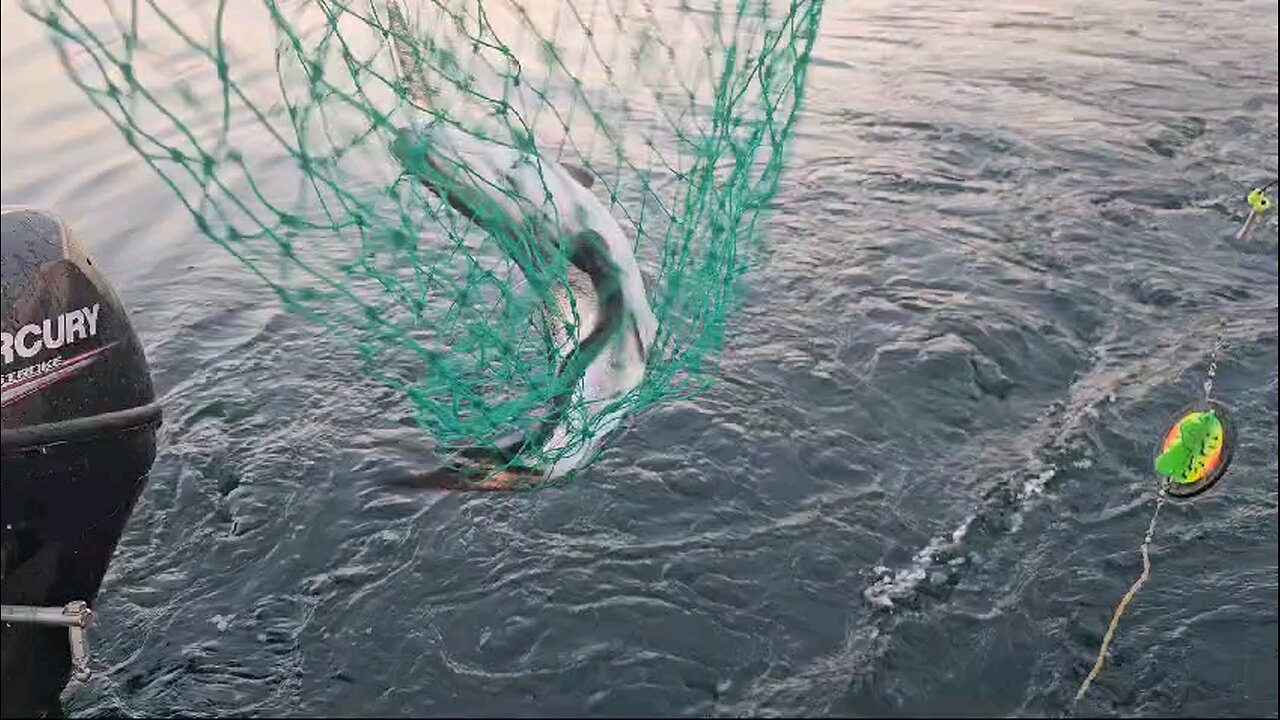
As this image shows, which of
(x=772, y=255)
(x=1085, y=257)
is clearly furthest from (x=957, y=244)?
(x=772, y=255)

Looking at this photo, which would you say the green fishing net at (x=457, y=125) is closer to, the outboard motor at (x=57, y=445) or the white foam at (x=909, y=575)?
the outboard motor at (x=57, y=445)

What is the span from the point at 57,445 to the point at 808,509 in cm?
304

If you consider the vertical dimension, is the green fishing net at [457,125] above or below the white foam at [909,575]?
above

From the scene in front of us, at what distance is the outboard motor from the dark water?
0.46m

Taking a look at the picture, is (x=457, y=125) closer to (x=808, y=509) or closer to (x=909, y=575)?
(x=808, y=509)

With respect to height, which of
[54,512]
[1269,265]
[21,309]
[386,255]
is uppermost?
Result: [21,309]

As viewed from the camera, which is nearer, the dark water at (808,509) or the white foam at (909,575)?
the dark water at (808,509)

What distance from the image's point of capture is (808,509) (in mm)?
4887

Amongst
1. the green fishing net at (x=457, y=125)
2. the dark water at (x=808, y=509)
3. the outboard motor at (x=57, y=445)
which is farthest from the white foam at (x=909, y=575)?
the outboard motor at (x=57, y=445)

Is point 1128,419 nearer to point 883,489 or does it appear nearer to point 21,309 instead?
point 883,489

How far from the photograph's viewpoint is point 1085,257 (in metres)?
7.16

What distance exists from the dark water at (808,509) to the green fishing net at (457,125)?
492 mm

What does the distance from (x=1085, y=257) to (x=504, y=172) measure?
4.60 meters

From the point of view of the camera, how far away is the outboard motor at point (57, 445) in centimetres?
350
